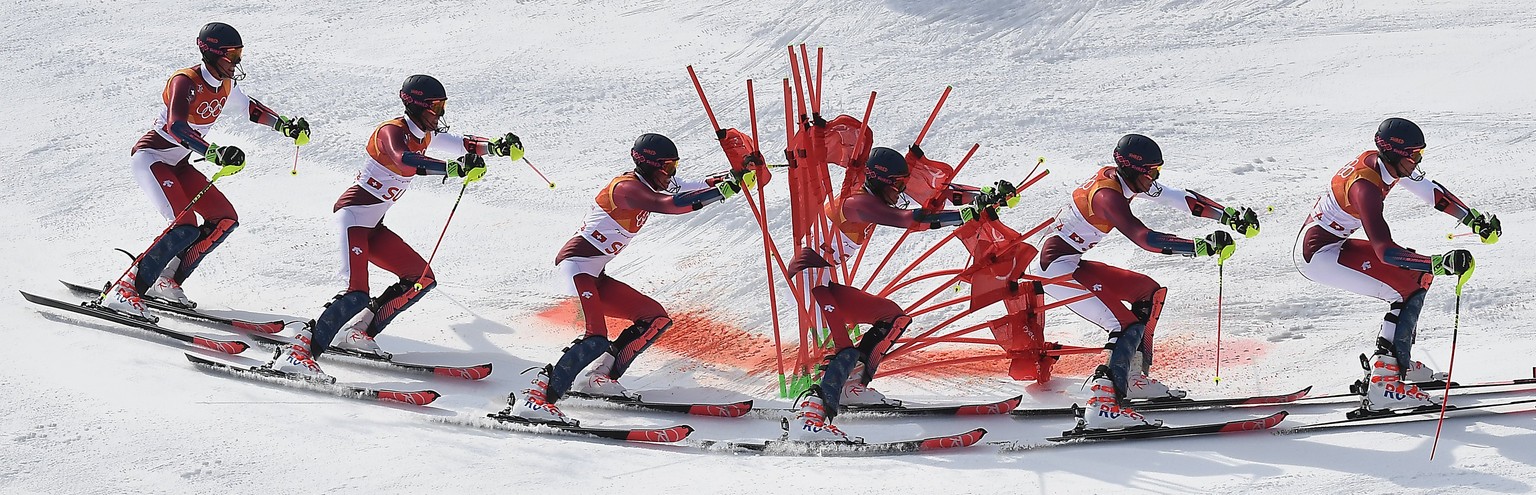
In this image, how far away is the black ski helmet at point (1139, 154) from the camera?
7461 millimetres

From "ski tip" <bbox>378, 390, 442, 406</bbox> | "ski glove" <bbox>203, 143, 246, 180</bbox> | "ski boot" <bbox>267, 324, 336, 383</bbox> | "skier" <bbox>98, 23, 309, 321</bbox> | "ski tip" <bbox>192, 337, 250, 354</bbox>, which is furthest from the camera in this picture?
"skier" <bbox>98, 23, 309, 321</bbox>

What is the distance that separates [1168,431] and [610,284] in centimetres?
289

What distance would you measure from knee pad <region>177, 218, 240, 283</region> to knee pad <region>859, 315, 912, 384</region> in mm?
4206

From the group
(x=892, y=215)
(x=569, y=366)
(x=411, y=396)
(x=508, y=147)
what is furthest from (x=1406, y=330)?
(x=411, y=396)

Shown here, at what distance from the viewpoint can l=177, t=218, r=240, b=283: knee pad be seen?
31.6 ft

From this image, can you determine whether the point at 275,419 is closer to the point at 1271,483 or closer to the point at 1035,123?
the point at 1271,483

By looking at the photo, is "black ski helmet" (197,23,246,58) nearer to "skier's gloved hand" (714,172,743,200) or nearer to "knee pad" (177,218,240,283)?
"knee pad" (177,218,240,283)

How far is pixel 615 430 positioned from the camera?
776 centimetres

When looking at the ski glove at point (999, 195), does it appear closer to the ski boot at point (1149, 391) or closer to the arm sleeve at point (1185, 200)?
the arm sleeve at point (1185, 200)

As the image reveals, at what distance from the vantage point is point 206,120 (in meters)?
9.42

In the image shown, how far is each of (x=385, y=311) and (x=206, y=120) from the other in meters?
1.67

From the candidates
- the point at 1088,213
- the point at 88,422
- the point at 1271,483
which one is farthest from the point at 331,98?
the point at 1271,483

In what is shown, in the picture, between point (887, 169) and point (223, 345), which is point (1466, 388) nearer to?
point (887, 169)

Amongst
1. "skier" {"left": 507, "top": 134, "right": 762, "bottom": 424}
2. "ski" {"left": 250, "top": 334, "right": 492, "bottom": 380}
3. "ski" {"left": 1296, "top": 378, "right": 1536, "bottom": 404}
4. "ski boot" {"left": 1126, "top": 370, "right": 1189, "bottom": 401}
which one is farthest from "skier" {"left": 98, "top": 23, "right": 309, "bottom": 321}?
"ski" {"left": 1296, "top": 378, "right": 1536, "bottom": 404}
